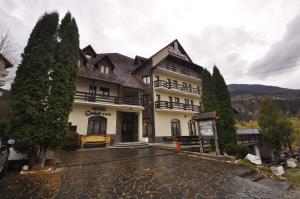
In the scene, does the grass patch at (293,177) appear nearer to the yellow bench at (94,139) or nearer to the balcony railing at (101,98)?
the yellow bench at (94,139)

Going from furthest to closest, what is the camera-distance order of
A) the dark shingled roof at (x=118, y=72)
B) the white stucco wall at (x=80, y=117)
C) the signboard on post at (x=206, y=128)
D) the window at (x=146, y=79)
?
Result: 1. the window at (x=146, y=79)
2. the dark shingled roof at (x=118, y=72)
3. the white stucco wall at (x=80, y=117)
4. the signboard on post at (x=206, y=128)

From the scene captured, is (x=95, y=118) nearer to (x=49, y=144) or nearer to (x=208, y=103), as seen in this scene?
(x=49, y=144)

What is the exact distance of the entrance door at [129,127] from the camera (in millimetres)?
20609

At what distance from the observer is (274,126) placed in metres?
22.8

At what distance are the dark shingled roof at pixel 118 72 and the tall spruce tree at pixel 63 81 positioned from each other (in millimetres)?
7537

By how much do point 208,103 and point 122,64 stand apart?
1583 centimetres

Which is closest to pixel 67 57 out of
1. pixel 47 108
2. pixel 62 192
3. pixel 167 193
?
pixel 47 108

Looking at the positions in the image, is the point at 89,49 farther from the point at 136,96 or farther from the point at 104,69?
the point at 136,96

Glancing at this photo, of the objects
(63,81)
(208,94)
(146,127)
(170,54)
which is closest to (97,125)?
(146,127)

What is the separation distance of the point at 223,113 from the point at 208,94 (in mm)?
2377

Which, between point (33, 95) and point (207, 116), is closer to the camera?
point (33, 95)

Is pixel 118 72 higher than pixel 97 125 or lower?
higher

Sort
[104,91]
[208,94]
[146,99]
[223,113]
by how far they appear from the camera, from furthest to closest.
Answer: [146,99] → [104,91] → [208,94] → [223,113]

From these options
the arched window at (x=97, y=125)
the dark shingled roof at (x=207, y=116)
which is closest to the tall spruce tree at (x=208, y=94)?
the dark shingled roof at (x=207, y=116)
